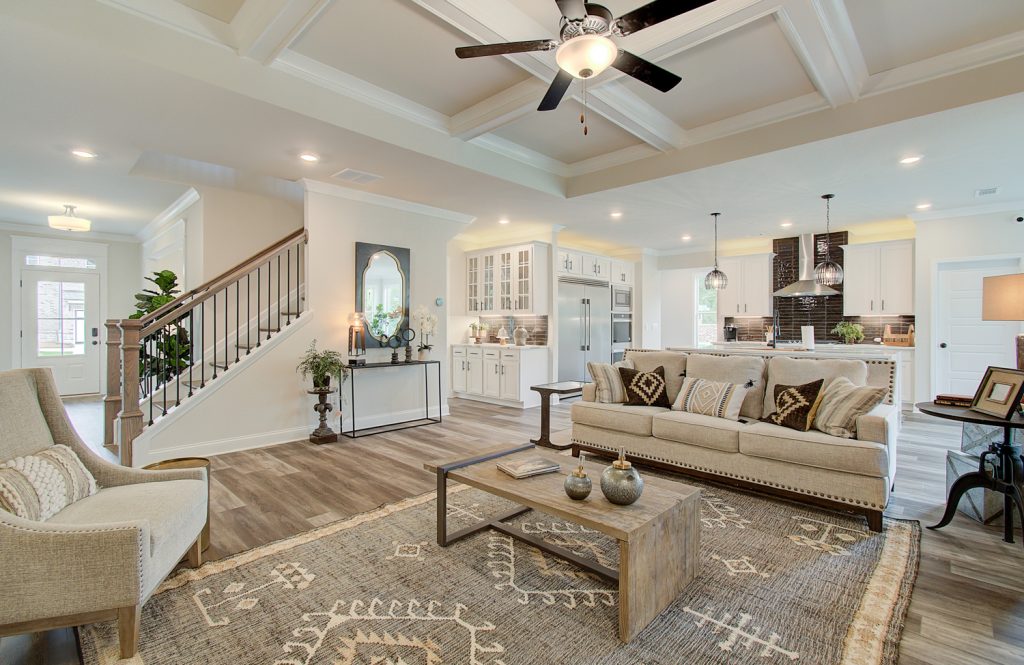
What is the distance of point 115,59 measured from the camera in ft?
8.92

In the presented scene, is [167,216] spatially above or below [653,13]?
above

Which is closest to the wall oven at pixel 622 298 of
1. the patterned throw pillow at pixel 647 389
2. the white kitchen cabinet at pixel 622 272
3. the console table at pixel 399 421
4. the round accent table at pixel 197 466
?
the white kitchen cabinet at pixel 622 272

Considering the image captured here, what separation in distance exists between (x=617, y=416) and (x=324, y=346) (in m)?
3.19

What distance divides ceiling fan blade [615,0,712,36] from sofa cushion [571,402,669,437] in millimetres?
2707

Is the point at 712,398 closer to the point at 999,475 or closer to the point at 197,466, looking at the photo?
the point at 999,475

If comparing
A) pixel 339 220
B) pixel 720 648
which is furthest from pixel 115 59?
pixel 720 648

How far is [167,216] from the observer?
6.87 meters

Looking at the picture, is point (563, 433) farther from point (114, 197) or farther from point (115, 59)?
point (114, 197)

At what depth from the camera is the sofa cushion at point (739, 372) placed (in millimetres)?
3785

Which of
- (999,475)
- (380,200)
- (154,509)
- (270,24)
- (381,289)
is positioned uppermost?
(270,24)

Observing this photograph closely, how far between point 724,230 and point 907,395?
11.0ft

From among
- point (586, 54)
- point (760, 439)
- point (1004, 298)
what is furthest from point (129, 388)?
point (1004, 298)

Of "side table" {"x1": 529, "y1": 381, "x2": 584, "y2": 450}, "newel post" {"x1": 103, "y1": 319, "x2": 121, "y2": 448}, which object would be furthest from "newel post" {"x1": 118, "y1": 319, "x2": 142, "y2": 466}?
"side table" {"x1": 529, "y1": 381, "x2": 584, "y2": 450}

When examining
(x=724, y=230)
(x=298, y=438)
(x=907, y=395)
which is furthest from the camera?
(x=724, y=230)
